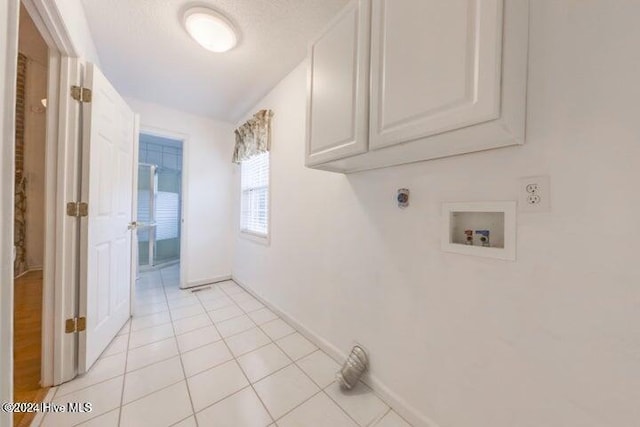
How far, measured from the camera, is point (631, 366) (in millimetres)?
686

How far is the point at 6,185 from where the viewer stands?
28.6 inches

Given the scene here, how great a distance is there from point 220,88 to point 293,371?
9.09 feet

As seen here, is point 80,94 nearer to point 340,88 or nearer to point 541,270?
point 340,88

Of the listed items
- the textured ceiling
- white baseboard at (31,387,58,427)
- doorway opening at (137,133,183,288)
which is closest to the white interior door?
white baseboard at (31,387,58,427)

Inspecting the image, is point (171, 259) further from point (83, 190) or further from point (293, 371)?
point (293, 371)

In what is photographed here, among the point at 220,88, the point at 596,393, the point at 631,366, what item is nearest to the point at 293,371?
the point at 596,393

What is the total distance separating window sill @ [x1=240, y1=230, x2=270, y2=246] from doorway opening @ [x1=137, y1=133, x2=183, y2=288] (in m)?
1.38

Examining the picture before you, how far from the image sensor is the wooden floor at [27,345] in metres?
1.31

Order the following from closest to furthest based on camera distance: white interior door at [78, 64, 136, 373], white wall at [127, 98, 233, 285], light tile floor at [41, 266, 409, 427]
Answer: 1. light tile floor at [41, 266, 409, 427]
2. white interior door at [78, 64, 136, 373]
3. white wall at [127, 98, 233, 285]

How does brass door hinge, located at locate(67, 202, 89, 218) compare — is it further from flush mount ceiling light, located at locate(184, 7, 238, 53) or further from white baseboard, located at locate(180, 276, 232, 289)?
white baseboard, located at locate(180, 276, 232, 289)

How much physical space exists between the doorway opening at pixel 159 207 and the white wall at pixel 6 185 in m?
3.27

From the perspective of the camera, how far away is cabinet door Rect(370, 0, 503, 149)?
2.34 feet

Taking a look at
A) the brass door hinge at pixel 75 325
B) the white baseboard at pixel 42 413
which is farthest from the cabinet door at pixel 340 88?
the white baseboard at pixel 42 413

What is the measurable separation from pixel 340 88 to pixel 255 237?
216cm
